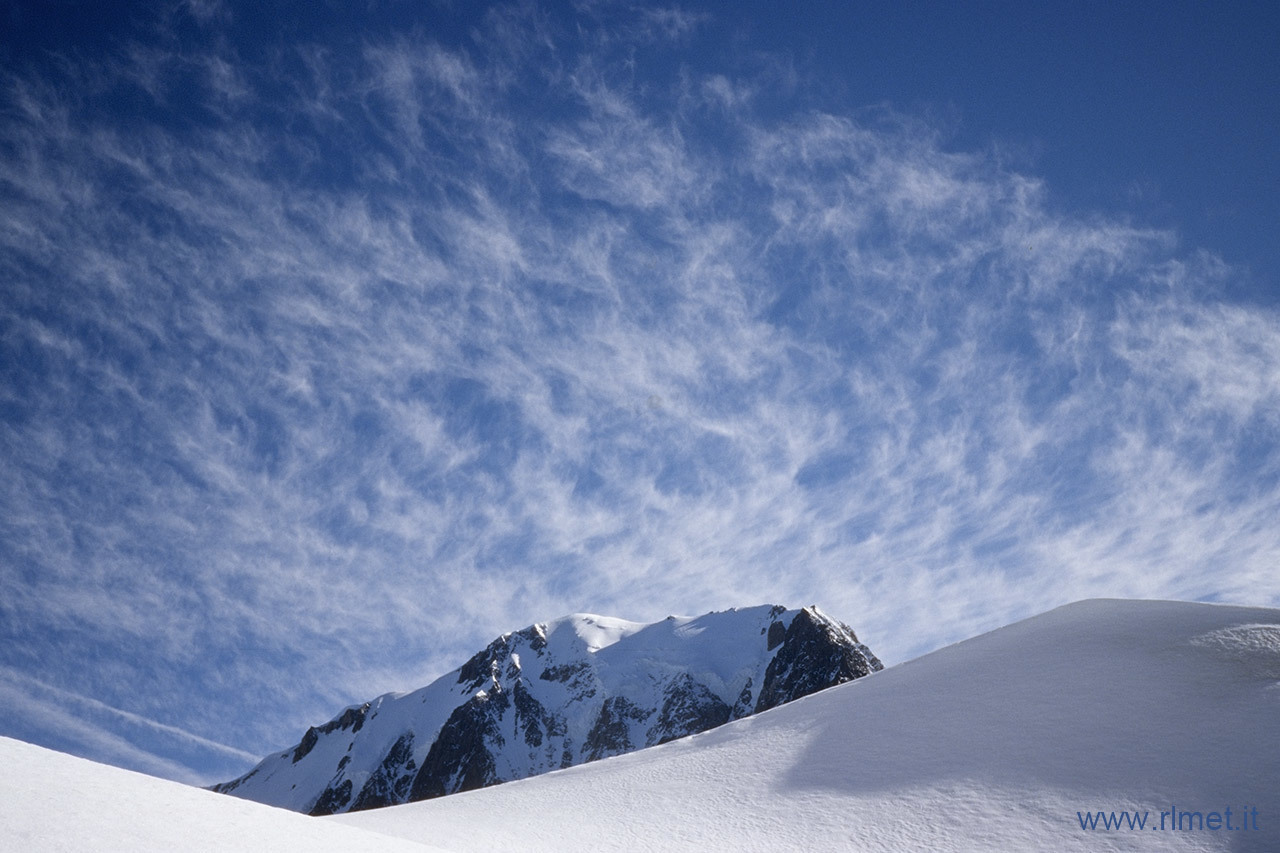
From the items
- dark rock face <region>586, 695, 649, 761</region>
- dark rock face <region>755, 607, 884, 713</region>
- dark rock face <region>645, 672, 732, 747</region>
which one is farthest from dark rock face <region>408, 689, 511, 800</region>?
dark rock face <region>755, 607, 884, 713</region>

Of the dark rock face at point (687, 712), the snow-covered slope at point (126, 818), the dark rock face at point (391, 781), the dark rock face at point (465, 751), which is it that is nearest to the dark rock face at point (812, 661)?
the dark rock face at point (687, 712)

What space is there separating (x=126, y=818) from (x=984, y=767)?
1517cm

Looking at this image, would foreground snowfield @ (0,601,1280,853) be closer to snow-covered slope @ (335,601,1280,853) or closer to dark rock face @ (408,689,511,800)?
snow-covered slope @ (335,601,1280,853)

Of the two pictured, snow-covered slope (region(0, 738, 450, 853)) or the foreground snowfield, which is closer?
snow-covered slope (region(0, 738, 450, 853))

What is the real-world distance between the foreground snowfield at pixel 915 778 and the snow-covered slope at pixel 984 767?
5 cm

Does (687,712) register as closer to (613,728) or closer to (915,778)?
(613,728)

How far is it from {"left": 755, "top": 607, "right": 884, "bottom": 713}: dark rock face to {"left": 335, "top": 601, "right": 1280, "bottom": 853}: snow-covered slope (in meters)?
86.6

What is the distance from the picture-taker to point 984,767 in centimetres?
1462

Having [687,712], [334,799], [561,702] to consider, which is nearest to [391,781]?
[334,799]

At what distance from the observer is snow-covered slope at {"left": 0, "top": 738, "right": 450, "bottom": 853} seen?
7.59m

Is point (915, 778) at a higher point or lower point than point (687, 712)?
lower

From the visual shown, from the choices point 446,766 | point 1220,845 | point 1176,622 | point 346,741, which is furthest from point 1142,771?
point 346,741

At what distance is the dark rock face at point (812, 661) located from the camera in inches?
4136

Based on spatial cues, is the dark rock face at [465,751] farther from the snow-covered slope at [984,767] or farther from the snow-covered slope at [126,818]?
the snow-covered slope at [126,818]
